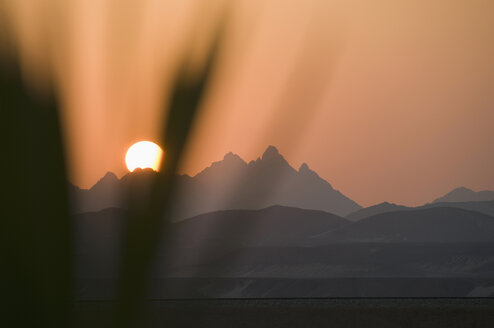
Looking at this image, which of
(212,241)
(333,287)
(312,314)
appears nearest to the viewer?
(212,241)

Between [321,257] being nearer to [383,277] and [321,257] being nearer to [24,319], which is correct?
[383,277]

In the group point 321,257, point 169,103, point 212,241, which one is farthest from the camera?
point 321,257

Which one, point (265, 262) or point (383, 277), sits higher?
point (265, 262)

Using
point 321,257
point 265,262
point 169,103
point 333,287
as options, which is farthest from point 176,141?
point 321,257

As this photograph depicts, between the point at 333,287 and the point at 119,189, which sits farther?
the point at 333,287

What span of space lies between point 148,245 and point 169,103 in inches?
6.7

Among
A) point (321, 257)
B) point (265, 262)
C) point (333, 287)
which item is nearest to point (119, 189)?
point (333, 287)

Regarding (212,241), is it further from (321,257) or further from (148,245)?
(321,257)

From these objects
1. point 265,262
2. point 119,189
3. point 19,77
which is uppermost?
point 265,262

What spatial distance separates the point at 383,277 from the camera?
6523 millimetres

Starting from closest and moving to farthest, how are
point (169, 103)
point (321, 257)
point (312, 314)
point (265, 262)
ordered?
point (169, 103)
point (312, 314)
point (265, 262)
point (321, 257)

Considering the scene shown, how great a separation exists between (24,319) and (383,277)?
6206mm

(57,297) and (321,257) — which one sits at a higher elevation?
(321,257)

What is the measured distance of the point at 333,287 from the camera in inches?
243
